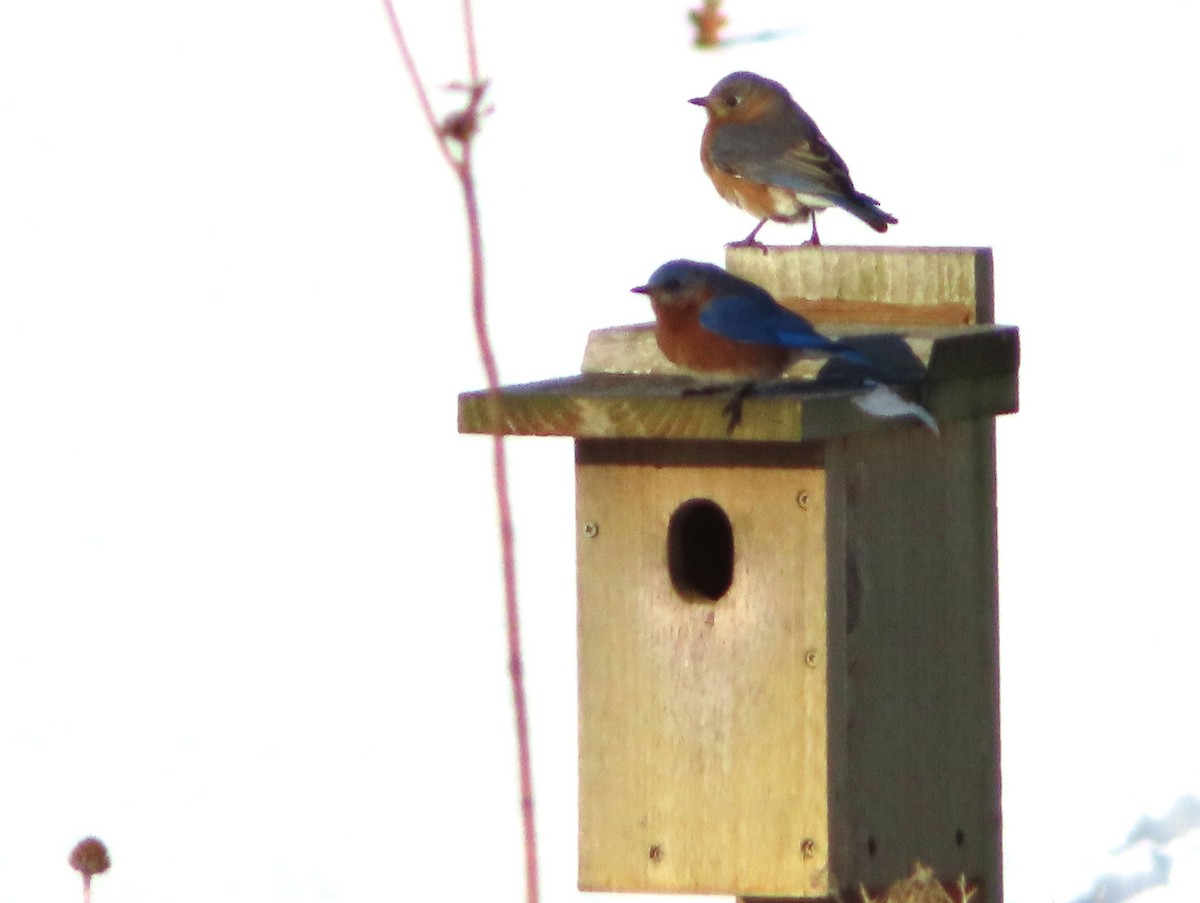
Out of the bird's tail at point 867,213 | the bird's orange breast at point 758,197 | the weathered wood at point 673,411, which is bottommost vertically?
the weathered wood at point 673,411

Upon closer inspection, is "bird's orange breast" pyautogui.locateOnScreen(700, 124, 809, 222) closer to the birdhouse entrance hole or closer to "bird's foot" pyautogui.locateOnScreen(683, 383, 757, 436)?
the birdhouse entrance hole

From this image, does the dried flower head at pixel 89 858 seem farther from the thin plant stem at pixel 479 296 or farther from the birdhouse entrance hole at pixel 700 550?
the birdhouse entrance hole at pixel 700 550

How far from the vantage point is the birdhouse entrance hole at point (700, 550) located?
137 inches

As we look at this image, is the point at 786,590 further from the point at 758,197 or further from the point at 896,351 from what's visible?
the point at 758,197

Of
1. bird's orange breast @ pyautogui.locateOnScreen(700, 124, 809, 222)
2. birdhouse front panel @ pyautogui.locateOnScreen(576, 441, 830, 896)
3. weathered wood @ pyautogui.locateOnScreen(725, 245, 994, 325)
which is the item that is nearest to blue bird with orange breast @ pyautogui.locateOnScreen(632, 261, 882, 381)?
birdhouse front panel @ pyautogui.locateOnScreen(576, 441, 830, 896)

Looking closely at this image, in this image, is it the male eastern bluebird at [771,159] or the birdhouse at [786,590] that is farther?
the male eastern bluebird at [771,159]

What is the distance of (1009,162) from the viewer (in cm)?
791

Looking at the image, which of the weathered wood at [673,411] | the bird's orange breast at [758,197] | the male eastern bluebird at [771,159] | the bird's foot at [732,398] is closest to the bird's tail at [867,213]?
the male eastern bluebird at [771,159]

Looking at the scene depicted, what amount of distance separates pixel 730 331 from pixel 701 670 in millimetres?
537

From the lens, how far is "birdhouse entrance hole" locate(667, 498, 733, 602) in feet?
11.4

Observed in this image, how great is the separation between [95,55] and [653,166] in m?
2.12

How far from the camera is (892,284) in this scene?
3.70 m

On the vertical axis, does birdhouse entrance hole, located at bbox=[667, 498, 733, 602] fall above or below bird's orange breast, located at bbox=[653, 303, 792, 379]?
below

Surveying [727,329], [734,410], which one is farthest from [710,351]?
[734,410]
